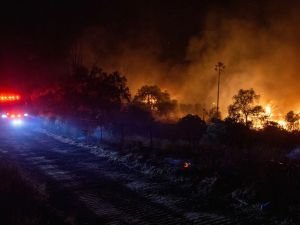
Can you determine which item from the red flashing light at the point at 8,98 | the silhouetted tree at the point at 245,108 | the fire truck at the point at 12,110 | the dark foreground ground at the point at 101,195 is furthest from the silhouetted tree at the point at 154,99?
the dark foreground ground at the point at 101,195

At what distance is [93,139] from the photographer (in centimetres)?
2462

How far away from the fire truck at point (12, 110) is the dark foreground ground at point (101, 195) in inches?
754

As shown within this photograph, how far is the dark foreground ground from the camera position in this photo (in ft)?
31.2

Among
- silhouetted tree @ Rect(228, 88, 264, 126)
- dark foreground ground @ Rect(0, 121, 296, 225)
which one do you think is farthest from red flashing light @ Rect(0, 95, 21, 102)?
silhouetted tree @ Rect(228, 88, 264, 126)

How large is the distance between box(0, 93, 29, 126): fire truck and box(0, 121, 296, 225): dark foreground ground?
1916 cm

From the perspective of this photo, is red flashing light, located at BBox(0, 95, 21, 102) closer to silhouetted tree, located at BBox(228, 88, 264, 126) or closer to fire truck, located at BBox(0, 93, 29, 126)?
fire truck, located at BBox(0, 93, 29, 126)

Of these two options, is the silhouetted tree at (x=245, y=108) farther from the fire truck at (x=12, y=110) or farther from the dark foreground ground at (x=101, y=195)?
the dark foreground ground at (x=101, y=195)

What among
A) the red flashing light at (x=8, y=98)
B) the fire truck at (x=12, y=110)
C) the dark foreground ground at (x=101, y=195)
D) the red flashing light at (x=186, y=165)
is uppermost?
the red flashing light at (x=8, y=98)

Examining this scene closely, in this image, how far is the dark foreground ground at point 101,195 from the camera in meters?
9.50

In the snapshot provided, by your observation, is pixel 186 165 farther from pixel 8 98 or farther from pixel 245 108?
pixel 245 108

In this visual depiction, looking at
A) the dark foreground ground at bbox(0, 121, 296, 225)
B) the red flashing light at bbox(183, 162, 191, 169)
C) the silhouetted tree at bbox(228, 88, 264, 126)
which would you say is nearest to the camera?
the dark foreground ground at bbox(0, 121, 296, 225)

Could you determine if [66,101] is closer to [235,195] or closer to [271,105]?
[235,195]

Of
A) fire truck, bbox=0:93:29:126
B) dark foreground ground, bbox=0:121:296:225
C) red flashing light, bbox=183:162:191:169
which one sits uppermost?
fire truck, bbox=0:93:29:126

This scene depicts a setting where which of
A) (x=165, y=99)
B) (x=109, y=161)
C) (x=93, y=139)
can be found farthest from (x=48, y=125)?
(x=165, y=99)
